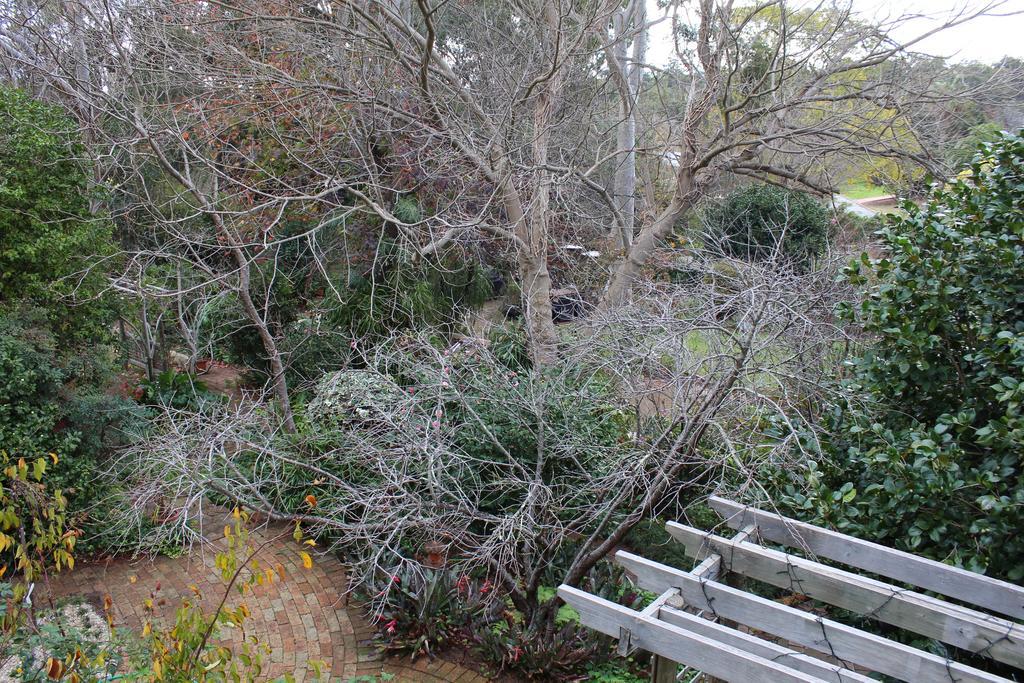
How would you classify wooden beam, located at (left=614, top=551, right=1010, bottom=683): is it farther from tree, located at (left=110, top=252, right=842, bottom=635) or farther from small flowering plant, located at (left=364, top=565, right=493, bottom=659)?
small flowering plant, located at (left=364, top=565, right=493, bottom=659)

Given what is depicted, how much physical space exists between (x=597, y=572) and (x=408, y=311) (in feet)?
15.0

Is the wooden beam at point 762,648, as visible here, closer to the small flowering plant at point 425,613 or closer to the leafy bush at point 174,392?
the small flowering plant at point 425,613

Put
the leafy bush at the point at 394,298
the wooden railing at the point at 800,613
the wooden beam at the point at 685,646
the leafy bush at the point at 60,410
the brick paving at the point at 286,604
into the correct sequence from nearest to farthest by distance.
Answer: the wooden beam at the point at 685,646 → the wooden railing at the point at 800,613 → the brick paving at the point at 286,604 → the leafy bush at the point at 60,410 → the leafy bush at the point at 394,298

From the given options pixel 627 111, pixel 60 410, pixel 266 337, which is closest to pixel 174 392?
pixel 266 337

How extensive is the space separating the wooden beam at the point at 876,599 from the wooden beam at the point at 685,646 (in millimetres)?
676

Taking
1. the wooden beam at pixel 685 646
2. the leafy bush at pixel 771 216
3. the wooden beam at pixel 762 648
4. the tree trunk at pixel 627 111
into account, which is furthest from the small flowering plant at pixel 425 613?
the leafy bush at pixel 771 216

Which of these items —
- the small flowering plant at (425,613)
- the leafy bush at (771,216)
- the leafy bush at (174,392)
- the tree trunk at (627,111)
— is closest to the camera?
the small flowering plant at (425,613)

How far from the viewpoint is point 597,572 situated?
17.4 ft

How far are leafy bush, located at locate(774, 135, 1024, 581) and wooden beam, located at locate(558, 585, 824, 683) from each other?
4.59ft

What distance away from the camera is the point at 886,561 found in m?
3.40

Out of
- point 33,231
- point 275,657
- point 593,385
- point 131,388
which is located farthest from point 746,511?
point 131,388

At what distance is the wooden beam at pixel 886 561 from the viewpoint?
10.3 feet

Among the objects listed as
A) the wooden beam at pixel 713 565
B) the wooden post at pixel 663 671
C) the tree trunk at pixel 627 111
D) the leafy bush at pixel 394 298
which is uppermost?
the tree trunk at pixel 627 111

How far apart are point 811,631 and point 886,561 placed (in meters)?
0.74
